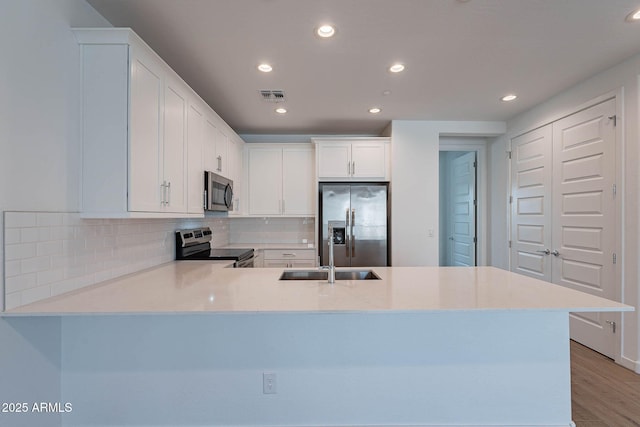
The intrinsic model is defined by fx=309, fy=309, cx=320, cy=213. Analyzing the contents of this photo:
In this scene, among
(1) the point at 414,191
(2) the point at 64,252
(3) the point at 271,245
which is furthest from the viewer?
(3) the point at 271,245

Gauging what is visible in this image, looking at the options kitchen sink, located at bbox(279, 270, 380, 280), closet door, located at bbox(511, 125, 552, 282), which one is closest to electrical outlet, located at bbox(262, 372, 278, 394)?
kitchen sink, located at bbox(279, 270, 380, 280)

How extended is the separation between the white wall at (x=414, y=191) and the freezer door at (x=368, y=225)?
0.16 m

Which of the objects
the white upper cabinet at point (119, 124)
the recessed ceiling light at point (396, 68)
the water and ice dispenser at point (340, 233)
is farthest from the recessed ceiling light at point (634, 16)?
the white upper cabinet at point (119, 124)

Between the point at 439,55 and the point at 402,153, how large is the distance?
1.67 m

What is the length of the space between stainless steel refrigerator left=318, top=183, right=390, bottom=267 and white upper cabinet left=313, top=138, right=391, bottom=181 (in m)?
0.21

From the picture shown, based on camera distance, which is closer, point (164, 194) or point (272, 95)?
point (164, 194)

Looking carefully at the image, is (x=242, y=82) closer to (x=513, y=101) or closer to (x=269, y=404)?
(x=269, y=404)

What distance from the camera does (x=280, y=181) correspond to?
436 centimetres

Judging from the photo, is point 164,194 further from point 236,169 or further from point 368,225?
point 368,225

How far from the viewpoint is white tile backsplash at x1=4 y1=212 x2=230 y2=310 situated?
1378 millimetres

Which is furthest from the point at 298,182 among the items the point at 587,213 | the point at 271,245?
Result: the point at 587,213

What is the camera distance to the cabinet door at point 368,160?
4.07 m

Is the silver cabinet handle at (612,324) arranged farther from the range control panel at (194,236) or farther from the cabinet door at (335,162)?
the range control panel at (194,236)

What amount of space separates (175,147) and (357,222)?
7.66ft
